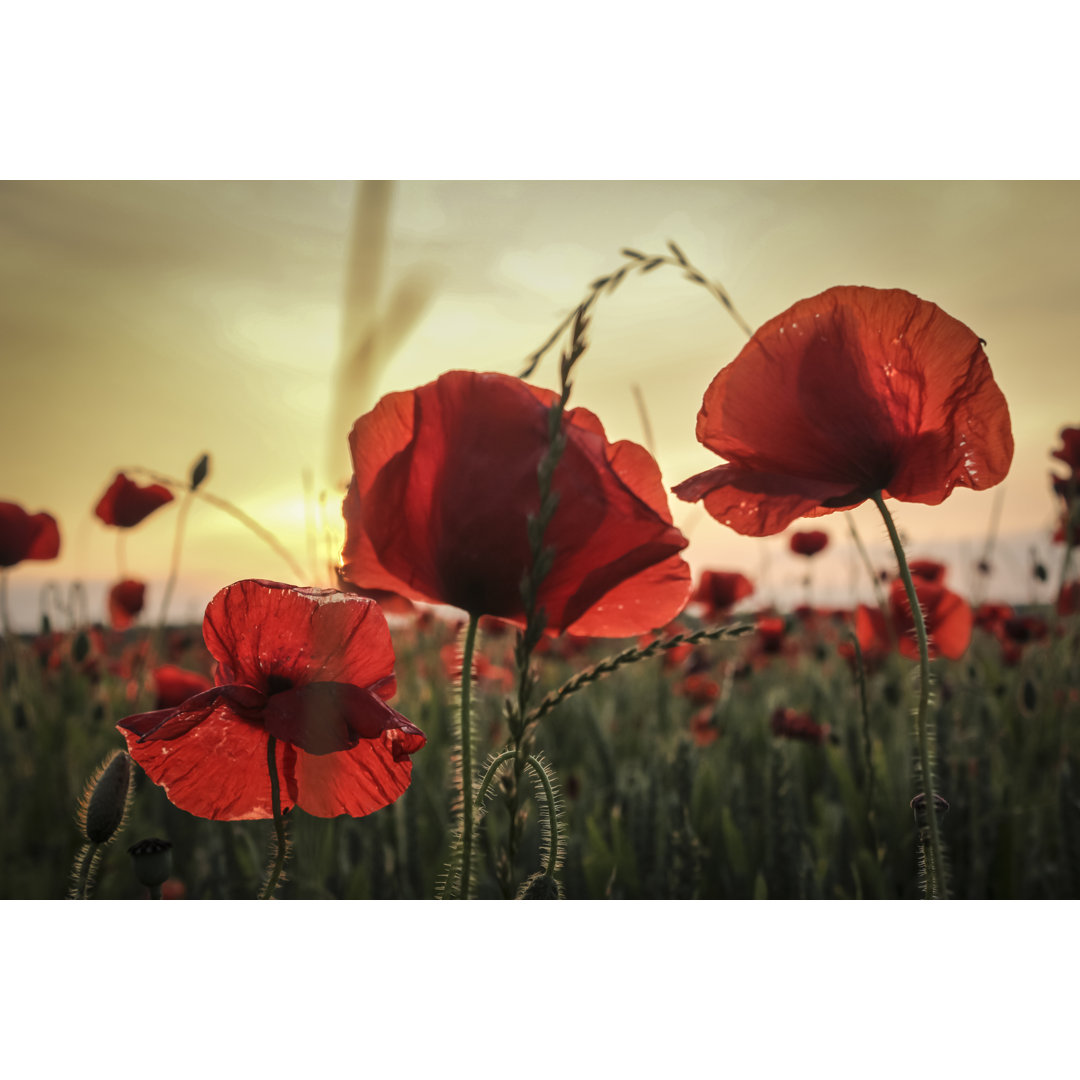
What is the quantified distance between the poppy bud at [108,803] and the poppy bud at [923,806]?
19.3 inches

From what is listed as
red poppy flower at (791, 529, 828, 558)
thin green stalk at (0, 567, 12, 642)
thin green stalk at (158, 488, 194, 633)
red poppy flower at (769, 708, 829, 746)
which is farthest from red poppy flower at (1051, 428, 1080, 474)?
thin green stalk at (0, 567, 12, 642)

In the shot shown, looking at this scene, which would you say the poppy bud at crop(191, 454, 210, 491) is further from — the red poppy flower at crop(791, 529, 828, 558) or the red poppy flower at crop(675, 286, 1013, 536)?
the red poppy flower at crop(791, 529, 828, 558)

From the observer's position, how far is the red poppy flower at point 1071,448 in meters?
1.20

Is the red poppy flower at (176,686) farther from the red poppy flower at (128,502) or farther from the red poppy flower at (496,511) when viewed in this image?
the red poppy flower at (496,511)

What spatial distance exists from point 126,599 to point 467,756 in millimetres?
1137

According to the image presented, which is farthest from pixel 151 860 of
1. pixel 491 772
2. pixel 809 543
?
pixel 809 543

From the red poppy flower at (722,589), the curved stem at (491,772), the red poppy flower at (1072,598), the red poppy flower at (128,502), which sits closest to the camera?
the curved stem at (491,772)

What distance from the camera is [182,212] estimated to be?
1.25 meters

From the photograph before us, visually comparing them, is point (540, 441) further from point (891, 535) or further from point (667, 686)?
point (667, 686)

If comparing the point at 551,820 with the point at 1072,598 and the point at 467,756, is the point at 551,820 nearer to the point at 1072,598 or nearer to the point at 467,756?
the point at 467,756

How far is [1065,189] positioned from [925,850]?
1.08 meters

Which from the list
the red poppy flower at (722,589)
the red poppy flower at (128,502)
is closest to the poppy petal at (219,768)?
the red poppy flower at (128,502)

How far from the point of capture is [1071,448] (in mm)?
1206
